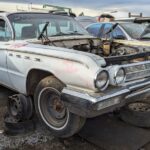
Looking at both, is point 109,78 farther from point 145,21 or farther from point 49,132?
point 145,21

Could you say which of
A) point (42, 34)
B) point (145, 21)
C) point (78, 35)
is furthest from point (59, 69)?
point (145, 21)

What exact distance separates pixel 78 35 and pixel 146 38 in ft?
8.52

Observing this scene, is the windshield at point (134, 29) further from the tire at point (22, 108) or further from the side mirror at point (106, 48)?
the tire at point (22, 108)

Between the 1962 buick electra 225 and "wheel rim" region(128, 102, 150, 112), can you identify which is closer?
the 1962 buick electra 225

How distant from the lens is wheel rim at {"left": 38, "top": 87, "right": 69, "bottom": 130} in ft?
13.1

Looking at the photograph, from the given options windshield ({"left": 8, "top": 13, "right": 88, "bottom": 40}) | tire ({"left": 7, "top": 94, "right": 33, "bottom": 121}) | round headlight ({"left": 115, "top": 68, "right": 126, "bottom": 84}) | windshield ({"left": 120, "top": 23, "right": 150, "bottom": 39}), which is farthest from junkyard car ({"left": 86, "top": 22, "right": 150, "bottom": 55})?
round headlight ({"left": 115, "top": 68, "right": 126, "bottom": 84})

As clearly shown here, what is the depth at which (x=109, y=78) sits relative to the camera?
11.5 ft

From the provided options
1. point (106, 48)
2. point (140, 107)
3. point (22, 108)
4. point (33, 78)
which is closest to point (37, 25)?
point (33, 78)

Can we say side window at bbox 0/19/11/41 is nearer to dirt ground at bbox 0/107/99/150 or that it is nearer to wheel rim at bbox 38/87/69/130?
wheel rim at bbox 38/87/69/130

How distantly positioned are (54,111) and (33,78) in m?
0.62

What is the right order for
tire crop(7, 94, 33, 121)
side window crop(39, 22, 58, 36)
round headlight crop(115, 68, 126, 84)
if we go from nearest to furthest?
round headlight crop(115, 68, 126, 84), tire crop(7, 94, 33, 121), side window crop(39, 22, 58, 36)

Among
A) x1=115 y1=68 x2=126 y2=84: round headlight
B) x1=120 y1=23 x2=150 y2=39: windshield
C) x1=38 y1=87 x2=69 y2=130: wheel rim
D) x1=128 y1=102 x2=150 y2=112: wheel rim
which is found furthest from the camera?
x1=120 y1=23 x2=150 y2=39: windshield

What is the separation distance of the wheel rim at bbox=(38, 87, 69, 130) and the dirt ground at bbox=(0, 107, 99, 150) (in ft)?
0.64

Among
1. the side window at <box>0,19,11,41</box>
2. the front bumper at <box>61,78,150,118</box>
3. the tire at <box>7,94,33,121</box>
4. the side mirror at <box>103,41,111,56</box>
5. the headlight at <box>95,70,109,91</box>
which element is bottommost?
the tire at <box>7,94,33,121</box>
